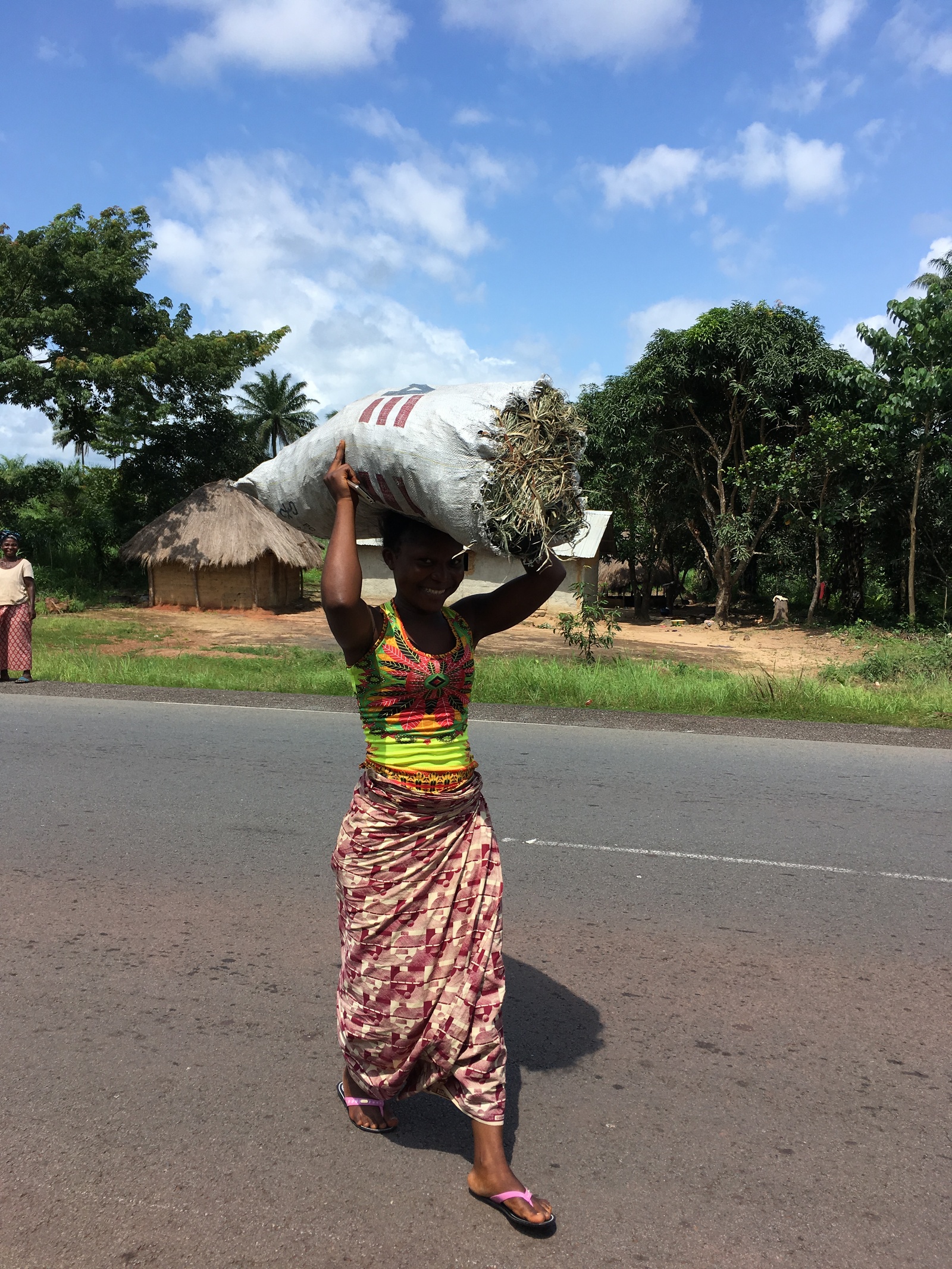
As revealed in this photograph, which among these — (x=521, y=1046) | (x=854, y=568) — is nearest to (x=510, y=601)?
(x=521, y=1046)

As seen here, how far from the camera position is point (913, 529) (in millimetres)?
20016

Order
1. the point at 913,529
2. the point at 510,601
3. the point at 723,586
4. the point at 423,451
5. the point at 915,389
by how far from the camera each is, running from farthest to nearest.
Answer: the point at 723,586 < the point at 913,529 < the point at 915,389 < the point at 510,601 < the point at 423,451

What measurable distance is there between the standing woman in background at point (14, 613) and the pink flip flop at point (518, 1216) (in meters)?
10.1

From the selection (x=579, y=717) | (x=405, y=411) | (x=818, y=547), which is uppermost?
(x=818, y=547)

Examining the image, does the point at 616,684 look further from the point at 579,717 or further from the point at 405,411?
the point at 405,411

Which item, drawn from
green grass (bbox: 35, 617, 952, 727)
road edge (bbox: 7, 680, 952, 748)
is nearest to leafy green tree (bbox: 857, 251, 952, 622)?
green grass (bbox: 35, 617, 952, 727)

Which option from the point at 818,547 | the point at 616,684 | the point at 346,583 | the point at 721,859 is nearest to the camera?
the point at 346,583

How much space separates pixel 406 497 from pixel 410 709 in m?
0.58

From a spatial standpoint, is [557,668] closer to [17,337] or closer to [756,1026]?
[756,1026]

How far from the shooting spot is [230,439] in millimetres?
27734

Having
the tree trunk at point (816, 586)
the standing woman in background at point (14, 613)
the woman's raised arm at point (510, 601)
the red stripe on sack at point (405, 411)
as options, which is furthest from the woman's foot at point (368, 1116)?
the tree trunk at point (816, 586)

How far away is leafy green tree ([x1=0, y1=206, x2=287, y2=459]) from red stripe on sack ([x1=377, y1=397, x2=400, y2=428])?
74.3 ft

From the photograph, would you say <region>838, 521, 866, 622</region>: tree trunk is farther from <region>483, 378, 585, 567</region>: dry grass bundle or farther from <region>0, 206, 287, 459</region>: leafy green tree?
<region>483, 378, 585, 567</region>: dry grass bundle

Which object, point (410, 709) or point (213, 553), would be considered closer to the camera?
point (410, 709)
